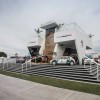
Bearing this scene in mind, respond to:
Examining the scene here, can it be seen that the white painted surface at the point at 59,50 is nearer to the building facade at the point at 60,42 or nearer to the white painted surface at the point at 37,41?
the building facade at the point at 60,42

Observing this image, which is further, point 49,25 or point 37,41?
point 37,41

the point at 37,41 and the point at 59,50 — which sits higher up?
the point at 37,41

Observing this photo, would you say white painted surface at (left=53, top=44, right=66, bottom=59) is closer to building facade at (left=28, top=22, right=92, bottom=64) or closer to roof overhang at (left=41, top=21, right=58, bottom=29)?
building facade at (left=28, top=22, right=92, bottom=64)

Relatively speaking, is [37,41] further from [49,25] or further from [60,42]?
[60,42]

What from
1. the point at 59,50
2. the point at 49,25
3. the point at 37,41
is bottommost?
the point at 59,50

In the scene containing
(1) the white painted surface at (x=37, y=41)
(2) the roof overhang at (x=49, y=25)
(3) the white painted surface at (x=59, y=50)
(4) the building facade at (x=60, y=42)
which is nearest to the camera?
(4) the building facade at (x=60, y=42)

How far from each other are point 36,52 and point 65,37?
35.0 feet

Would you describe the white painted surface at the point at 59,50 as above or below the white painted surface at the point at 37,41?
below

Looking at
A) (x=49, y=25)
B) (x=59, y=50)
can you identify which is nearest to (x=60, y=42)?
(x=59, y=50)

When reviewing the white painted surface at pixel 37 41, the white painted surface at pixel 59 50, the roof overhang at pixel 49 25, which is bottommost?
the white painted surface at pixel 59 50

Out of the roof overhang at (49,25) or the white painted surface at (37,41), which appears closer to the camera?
the roof overhang at (49,25)

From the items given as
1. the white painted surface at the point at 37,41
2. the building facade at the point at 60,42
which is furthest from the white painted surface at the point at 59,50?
the white painted surface at the point at 37,41

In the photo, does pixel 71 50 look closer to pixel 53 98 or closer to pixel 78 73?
pixel 78 73

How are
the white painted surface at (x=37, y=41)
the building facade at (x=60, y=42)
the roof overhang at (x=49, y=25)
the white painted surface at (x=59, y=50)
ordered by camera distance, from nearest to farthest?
the building facade at (x=60, y=42)
the white painted surface at (x=59, y=50)
the roof overhang at (x=49, y=25)
the white painted surface at (x=37, y=41)
